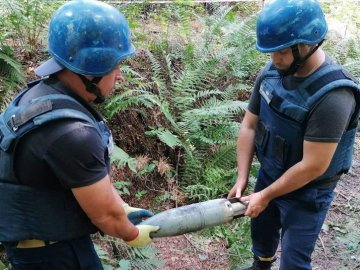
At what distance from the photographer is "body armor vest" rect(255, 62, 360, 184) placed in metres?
2.53

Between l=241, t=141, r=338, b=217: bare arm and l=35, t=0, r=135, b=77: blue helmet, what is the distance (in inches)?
53.6

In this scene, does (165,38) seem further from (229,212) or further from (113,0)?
(229,212)

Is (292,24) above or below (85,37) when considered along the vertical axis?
below

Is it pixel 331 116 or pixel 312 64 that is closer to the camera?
pixel 331 116

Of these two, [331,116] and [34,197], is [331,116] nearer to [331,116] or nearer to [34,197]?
[331,116]

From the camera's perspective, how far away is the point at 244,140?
10.8 ft

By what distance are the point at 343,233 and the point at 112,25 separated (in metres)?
3.86

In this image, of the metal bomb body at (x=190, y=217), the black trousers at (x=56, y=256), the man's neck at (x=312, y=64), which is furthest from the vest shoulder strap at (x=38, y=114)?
the man's neck at (x=312, y=64)

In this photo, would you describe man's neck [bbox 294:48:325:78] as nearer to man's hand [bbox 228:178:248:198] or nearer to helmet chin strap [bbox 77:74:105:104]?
man's hand [bbox 228:178:248:198]

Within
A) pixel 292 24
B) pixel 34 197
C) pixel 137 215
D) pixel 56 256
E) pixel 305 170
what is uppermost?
pixel 292 24

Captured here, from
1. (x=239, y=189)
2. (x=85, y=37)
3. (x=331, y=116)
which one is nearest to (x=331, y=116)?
(x=331, y=116)

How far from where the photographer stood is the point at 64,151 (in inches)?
73.0

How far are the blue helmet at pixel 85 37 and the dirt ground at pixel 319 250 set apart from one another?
262 cm

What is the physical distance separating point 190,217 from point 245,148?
2.92ft
